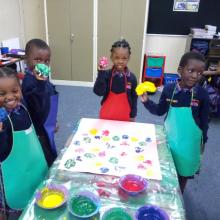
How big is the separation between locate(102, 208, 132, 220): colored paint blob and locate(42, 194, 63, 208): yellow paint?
0.17m

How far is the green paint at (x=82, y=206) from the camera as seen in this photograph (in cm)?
79

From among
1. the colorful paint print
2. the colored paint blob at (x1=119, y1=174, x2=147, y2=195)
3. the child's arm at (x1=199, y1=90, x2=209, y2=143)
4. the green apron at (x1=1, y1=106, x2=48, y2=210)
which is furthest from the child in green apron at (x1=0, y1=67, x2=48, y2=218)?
the child's arm at (x1=199, y1=90, x2=209, y2=143)

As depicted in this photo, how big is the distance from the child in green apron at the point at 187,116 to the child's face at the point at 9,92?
714 mm

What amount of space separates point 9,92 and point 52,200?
0.49 metres

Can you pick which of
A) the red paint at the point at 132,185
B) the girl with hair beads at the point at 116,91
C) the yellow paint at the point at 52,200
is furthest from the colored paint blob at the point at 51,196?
the girl with hair beads at the point at 116,91

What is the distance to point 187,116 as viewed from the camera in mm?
1306

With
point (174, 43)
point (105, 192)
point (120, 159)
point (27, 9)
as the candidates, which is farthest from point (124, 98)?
point (27, 9)

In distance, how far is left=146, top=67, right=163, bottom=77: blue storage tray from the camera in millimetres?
3939

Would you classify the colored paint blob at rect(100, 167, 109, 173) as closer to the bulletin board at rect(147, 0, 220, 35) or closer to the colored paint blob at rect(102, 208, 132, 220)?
the colored paint blob at rect(102, 208, 132, 220)

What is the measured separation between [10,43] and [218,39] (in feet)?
10.3

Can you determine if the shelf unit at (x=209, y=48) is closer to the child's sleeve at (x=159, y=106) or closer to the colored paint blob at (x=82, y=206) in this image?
the child's sleeve at (x=159, y=106)

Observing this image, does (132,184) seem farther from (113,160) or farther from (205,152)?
(205,152)

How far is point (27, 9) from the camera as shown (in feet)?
13.0

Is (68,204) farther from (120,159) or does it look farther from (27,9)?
(27,9)
